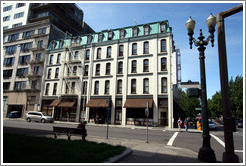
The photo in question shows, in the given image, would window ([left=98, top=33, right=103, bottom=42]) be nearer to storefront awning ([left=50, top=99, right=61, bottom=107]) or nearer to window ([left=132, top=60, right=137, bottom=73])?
window ([left=132, top=60, right=137, bottom=73])

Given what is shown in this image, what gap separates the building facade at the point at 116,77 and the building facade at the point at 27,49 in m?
3.14

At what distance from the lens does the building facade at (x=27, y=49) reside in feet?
117

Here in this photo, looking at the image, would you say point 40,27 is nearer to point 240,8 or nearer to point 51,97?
point 51,97

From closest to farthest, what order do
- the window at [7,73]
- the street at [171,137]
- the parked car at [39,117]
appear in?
1. the street at [171,137]
2. the parked car at [39,117]
3. the window at [7,73]

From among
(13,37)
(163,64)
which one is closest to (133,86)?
(163,64)

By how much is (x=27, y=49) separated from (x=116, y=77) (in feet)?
82.9

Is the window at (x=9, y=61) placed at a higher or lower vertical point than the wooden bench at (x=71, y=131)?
higher

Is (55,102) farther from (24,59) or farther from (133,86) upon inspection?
(24,59)

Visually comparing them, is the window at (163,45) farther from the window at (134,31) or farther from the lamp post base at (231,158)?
the lamp post base at (231,158)

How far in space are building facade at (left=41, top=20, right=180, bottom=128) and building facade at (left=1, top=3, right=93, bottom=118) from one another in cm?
314

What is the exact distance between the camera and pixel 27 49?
128 feet

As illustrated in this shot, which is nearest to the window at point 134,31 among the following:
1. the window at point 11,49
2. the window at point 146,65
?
the window at point 146,65

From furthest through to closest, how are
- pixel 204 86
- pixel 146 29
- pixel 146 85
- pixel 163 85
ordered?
pixel 146 29
pixel 146 85
pixel 163 85
pixel 204 86

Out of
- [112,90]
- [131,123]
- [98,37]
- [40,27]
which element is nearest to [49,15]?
[40,27]
